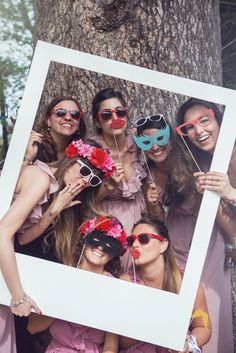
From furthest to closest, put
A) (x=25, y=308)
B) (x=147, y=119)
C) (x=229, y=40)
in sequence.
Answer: (x=229, y=40) < (x=147, y=119) < (x=25, y=308)

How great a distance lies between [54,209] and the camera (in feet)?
4.21

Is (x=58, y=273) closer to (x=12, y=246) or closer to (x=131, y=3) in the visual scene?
(x=12, y=246)

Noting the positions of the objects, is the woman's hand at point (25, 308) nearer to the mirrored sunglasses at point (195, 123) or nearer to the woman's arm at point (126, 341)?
the woman's arm at point (126, 341)

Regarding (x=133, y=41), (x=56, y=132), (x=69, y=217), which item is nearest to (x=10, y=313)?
(x=69, y=217)

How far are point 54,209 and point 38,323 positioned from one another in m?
0.33

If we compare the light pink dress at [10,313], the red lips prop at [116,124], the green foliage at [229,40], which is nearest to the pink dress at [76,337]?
the light pink dress at [10,313]

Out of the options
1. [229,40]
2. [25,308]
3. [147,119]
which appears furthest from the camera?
[229,40]

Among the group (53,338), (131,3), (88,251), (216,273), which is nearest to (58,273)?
(88,251)

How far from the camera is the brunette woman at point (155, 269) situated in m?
1.27

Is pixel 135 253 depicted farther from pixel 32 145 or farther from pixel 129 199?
pixel 32 145

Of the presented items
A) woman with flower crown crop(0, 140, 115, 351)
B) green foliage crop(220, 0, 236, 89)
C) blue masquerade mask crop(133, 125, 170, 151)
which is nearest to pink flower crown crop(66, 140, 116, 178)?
woman with flower crown crop(0, 140, 115, 351)

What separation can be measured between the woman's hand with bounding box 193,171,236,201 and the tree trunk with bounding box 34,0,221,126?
0.23 meters

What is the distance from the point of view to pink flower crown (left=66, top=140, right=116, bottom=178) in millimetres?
1293

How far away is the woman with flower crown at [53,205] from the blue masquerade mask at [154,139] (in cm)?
10
